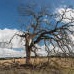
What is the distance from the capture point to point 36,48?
36.2 m

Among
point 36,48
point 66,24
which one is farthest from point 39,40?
point 66,24

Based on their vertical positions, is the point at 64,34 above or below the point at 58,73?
above

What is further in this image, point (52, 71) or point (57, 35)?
point (57, 35)

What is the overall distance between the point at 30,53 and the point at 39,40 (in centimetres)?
211

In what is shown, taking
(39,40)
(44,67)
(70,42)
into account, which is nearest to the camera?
(44,67)

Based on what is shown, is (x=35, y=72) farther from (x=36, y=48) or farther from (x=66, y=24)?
(x=66, y=24)

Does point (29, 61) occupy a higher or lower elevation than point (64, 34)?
lower

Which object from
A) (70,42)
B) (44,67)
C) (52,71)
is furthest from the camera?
(70,42)

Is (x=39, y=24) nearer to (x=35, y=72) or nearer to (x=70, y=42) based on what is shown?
(x=70, y=42)

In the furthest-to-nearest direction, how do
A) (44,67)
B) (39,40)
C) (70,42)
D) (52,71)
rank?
(39,40) → (70,42) → (52,71) → (44,67)

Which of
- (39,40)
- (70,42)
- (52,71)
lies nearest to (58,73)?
(52,71)

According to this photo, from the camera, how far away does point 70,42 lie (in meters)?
34.2

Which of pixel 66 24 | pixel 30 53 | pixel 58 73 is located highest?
pixel 66 24

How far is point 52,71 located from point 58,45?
9.36m
